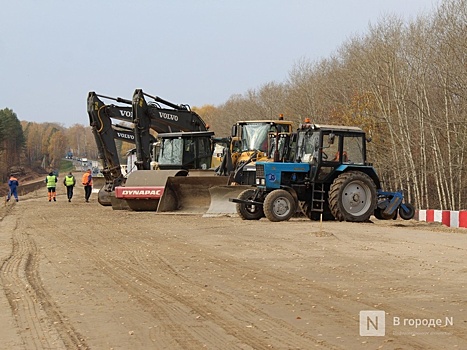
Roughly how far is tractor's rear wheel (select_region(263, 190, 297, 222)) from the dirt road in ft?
9.81

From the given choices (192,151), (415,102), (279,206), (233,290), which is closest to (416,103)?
(415,102)

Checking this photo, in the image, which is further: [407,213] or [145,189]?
[145,189]

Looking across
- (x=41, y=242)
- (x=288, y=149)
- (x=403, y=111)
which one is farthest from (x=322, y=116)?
(x=41, y=242)

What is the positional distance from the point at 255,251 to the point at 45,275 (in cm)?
388

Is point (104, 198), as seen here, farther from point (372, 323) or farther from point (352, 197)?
point (372, 323)

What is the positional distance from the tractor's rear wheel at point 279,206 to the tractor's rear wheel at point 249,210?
977mm

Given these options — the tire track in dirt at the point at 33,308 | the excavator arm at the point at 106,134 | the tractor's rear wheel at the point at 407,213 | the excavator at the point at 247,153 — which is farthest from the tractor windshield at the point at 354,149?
the excavator arm at the point at 106,134

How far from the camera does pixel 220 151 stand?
27672 mm

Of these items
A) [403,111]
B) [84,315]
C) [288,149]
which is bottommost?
[84,315]

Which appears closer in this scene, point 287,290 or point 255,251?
point 287,290

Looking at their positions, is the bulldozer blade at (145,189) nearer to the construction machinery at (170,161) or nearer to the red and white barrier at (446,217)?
the construction machinery at (170,161)

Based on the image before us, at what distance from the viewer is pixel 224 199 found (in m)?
21.5

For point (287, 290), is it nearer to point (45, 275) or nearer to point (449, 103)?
point (45, 275)

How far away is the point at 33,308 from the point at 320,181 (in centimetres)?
1249
